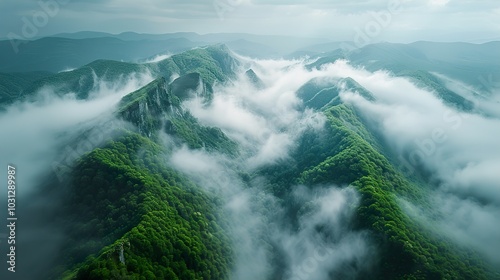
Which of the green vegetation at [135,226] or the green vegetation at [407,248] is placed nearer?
the green vegetation at [135,226]

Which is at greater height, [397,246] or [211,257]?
[397,246]

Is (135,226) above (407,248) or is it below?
above

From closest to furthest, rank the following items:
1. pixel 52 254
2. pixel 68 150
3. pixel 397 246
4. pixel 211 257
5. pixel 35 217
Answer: pixel 52 254
pixel 35 217
pixel 397 246
pixel 211 257
pixel 68 150

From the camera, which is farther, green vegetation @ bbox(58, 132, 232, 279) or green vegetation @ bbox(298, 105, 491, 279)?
green vegetation @ bbox(298, 105, 491, 279)

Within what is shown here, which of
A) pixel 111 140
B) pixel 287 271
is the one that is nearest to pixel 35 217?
pixel 111 140

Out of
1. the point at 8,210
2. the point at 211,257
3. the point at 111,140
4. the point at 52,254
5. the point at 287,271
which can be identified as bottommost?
the point at 287,271

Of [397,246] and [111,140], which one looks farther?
[111,140]

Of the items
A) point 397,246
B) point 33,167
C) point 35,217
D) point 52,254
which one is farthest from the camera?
point 33,167

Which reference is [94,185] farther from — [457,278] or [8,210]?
[457,278]

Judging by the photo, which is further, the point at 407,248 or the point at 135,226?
the point at 407,248

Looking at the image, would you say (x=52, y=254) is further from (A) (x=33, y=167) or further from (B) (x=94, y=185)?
(A) (x=33, y=167)
